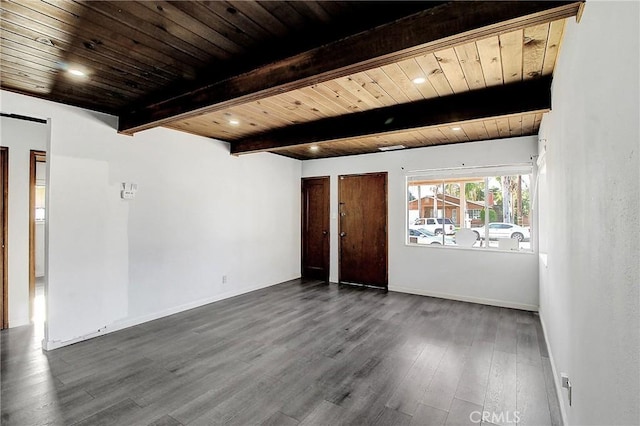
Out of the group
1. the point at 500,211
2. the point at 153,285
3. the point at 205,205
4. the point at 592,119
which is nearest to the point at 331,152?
the point at 205,205

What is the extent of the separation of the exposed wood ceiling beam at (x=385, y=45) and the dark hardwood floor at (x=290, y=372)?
7.55ft

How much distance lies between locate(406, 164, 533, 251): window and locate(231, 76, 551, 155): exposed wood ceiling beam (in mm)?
2042

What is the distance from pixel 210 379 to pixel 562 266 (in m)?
2.79

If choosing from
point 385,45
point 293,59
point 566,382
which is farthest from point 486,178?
point 293,59

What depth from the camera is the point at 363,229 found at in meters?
5.84

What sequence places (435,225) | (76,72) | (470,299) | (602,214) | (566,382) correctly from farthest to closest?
(435,225) < (470,299) < (76,72) < (566,382) < (602,214)

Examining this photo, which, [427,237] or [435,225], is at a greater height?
[435,225]

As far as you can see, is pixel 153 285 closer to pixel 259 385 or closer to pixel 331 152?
pixel 259 385

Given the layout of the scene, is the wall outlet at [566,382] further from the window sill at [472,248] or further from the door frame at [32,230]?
the door frame at [32,230]

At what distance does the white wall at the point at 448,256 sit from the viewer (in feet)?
14.5

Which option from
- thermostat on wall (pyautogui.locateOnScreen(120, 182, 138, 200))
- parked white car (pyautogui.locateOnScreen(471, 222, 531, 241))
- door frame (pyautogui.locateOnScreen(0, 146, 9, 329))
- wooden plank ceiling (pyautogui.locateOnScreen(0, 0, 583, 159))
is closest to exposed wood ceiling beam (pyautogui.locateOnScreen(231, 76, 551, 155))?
wooden plank ceiling (pyautogui.locateOnScreen(0, 0, 583, 159))

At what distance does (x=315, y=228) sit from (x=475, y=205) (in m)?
3.02

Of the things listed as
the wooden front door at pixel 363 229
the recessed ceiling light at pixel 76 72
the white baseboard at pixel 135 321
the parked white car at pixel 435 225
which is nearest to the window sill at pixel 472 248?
the parked white car at pixel 435 225

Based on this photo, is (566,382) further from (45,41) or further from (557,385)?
(45,41)
